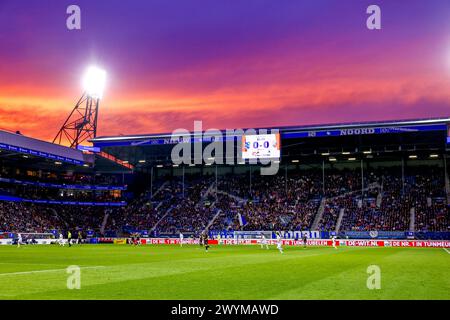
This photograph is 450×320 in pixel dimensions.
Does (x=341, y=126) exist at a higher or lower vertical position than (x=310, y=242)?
higher

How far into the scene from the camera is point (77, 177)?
3661 inches

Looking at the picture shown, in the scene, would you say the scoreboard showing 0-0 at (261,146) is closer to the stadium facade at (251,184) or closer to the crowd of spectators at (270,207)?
the stadium facade at (251,184)

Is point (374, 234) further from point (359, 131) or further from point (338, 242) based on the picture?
point (359, 131)

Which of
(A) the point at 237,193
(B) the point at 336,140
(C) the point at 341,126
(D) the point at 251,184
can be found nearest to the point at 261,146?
(C) the point at 341,126

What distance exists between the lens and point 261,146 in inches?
2746

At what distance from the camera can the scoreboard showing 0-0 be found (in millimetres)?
69000

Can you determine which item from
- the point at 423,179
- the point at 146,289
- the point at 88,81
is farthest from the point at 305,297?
the point at 88,81

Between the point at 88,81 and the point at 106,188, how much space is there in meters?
19.8

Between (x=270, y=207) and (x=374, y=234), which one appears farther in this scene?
(x=270, y=207)

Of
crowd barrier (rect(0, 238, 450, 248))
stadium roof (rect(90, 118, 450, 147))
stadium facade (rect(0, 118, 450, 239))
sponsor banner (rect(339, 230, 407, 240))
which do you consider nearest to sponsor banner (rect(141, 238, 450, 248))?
crowd barrier (rect(0, 238, 450, 248))

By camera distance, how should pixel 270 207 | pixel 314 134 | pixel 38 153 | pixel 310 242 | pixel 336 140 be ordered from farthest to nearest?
pixel 270 207 < pixel 336 140 < pixel 38 153 < pixel 314 134 < pixel 310 242

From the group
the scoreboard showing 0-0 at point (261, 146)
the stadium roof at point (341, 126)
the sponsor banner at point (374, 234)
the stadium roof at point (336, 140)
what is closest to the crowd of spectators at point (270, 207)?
the sponsor banner at point (374, 234)
